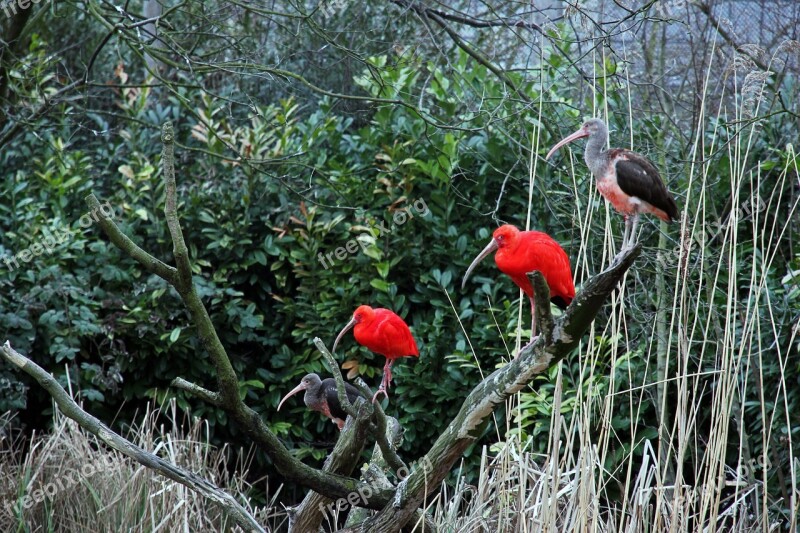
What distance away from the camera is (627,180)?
241cm

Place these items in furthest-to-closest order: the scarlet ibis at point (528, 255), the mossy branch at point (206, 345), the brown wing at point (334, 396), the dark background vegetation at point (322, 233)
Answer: the dark background vegetation at point (322, 233)
the brown wing at point (334, 396)
the scarlet ibis at point (528, 255)
the mossy branch at point (206, 345)

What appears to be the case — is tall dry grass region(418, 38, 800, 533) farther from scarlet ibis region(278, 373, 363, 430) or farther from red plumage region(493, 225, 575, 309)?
scarlet ibis region(278, 373, 363, 430)

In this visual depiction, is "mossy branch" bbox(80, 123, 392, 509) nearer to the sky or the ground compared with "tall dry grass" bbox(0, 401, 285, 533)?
nearer to the sky

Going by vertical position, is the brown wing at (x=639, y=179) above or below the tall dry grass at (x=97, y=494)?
above

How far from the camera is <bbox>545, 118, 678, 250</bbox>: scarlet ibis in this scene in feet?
7.89

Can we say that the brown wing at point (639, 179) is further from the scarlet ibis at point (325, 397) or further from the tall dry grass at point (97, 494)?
the tall dry grass at point (97, 494)

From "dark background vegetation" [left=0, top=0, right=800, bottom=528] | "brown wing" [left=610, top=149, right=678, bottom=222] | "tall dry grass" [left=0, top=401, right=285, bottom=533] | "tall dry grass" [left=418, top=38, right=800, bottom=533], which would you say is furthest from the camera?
"dark background vegetation" [left=0, top=0, right=800, bottom=528]

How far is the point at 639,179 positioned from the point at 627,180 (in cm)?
3

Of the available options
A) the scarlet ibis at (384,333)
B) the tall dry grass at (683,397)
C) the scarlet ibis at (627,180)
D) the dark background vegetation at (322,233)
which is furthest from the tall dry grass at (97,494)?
the scarlet ibis at (627,180)

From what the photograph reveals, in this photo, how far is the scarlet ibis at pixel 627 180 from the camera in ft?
7.89

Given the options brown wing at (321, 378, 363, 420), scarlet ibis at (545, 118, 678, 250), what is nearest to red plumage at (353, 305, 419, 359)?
brown wing at (321, 378, 363, 420)

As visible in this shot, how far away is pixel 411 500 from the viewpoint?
8.76 feet

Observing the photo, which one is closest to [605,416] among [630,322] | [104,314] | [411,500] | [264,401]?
[411,500]

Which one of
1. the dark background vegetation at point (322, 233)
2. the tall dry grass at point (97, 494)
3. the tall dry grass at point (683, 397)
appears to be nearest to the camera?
the tall dry grass at point (683, 397)
